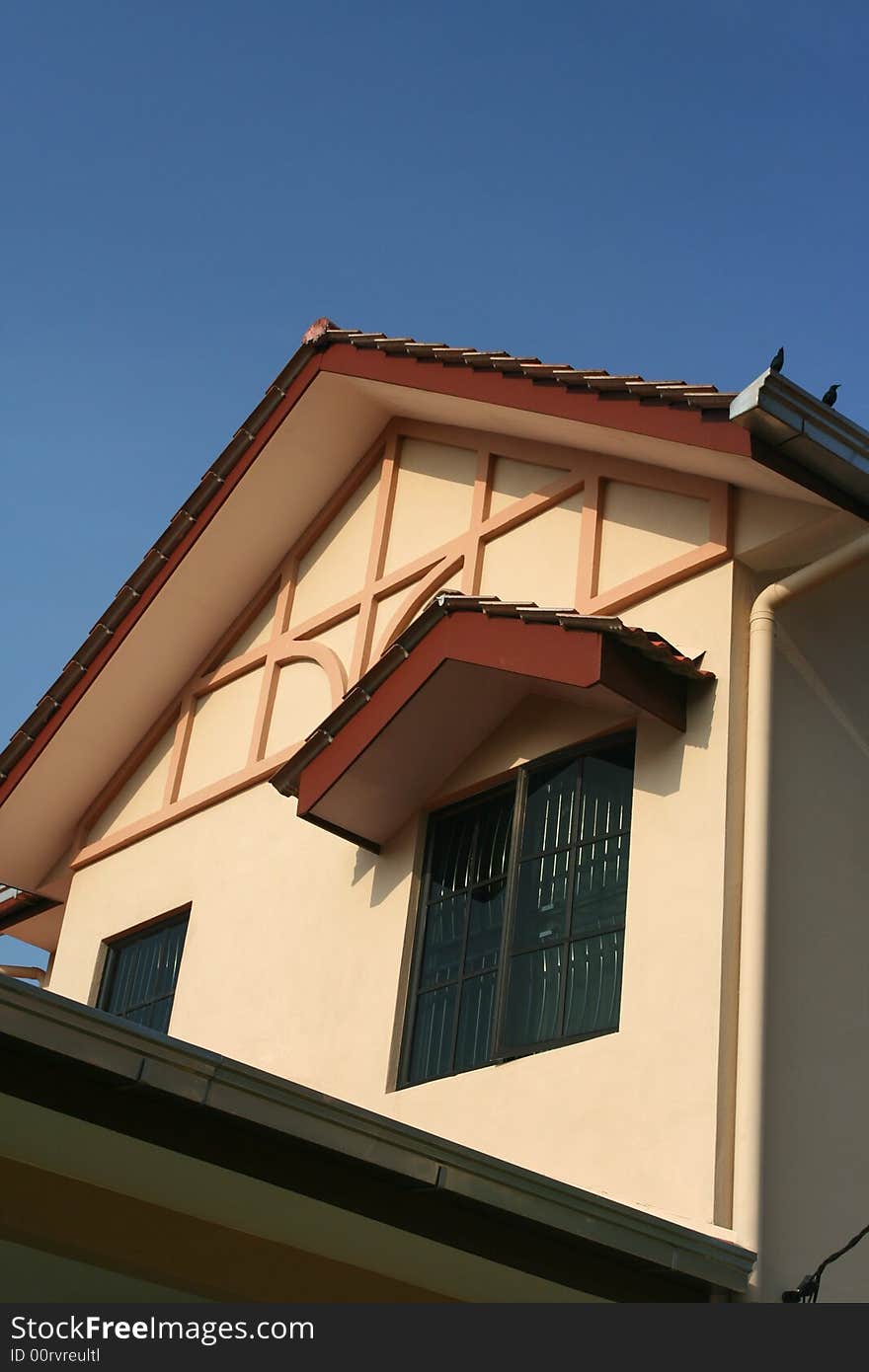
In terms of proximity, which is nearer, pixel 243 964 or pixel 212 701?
pixel 243 964

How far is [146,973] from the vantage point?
36.2ft

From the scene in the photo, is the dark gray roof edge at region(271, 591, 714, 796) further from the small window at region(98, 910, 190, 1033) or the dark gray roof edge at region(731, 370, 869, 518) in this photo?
the small window at region(98, 910, 190, 1033)

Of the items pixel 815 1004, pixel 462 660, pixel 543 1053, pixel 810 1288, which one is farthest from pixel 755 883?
pixel 462 660

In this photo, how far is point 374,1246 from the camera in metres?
5.43

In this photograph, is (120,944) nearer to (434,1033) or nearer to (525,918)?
(434,1033)

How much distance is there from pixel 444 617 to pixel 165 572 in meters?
3.79

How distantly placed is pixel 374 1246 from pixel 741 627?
11.6 feet

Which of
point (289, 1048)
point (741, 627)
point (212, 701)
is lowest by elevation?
point (289, 1048)

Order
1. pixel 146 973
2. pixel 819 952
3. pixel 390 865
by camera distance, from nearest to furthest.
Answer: pixel 819 952 < pixel 390 865 < pixel 146 973

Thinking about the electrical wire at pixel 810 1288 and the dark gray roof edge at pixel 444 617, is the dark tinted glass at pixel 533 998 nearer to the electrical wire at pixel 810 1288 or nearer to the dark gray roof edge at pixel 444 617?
the dark gray roof edge at pixel 444 617

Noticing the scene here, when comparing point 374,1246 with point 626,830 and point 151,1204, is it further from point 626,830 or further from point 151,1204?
point 626,830

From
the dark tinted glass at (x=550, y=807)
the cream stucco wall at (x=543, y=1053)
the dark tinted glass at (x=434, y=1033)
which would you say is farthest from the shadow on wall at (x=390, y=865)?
the dark tinted glass at (x=550, y=807)

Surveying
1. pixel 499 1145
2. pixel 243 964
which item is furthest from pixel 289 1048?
pixel 499 1145

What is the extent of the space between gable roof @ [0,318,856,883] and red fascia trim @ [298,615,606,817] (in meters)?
1.08
